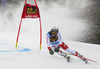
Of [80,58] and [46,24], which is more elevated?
[46,24]

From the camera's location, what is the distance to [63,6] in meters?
22.8

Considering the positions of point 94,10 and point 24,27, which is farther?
point 94,10

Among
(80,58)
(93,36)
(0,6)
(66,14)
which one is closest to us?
(80,58)

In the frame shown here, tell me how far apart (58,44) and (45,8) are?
645 inches

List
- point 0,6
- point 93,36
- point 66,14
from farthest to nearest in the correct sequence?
point 0,6 → point 66,14 → point 93,36

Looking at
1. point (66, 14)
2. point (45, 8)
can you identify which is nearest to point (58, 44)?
point (45, 8)

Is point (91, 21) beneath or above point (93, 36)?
above

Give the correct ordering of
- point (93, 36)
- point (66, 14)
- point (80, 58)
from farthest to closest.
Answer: point (66, 14) → point (93, 36) → point (80, 58)

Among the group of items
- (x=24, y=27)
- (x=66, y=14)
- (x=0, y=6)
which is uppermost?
(x=0, y=6)

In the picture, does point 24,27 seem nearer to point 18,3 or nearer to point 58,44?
point 18,3

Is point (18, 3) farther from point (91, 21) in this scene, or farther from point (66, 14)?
point (91, 21)

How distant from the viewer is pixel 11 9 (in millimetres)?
25984

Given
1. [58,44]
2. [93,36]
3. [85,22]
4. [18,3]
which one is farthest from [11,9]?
[58,44]

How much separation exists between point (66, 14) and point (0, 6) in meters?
14.0
